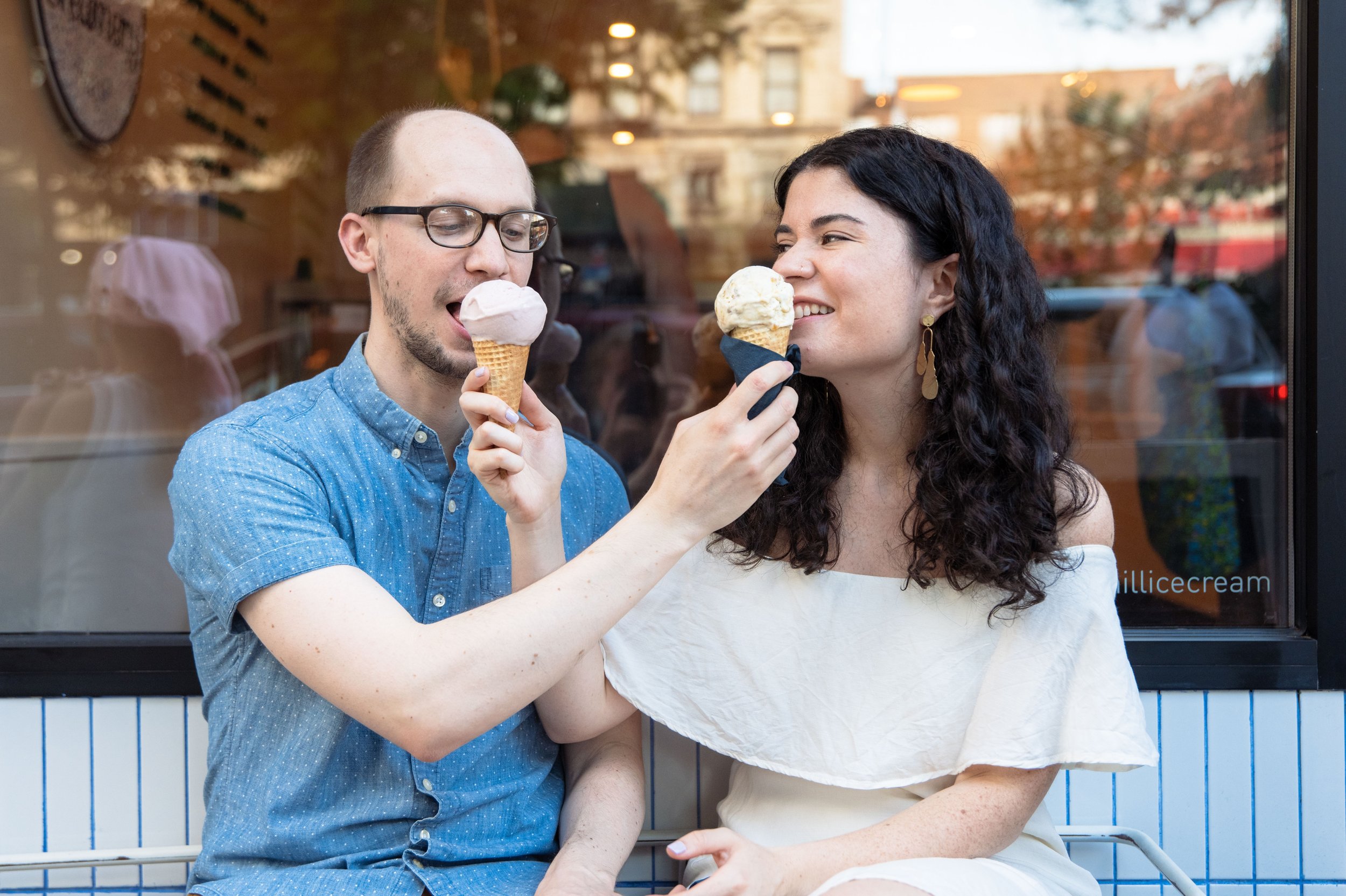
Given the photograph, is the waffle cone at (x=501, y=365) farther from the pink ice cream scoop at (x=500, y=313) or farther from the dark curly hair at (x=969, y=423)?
the dark curly hair at (x=969, y=423)

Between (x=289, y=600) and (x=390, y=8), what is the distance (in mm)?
3640

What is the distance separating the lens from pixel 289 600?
1.61 meters

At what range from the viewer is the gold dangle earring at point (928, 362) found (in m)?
2.02

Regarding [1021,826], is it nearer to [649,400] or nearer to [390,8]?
[649,400]

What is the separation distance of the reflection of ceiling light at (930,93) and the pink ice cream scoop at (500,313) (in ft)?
10.7

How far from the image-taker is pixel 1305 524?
8.33ft

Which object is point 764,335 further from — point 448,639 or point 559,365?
point 559,365

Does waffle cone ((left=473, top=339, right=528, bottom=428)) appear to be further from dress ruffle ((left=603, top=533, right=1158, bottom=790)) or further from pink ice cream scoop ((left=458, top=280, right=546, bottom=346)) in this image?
dress ruffle ((left=603, top=533, right=1158, bottom=790))

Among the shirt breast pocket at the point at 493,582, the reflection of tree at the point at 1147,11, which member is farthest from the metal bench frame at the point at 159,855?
the reflection of tree at the point at 1147,11

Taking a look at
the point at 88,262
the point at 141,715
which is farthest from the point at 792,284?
the point at 88,262

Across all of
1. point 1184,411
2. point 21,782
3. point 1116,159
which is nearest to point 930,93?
point 1116,159

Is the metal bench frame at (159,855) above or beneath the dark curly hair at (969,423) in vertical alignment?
beneath

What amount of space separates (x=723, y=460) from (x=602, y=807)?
782 mm

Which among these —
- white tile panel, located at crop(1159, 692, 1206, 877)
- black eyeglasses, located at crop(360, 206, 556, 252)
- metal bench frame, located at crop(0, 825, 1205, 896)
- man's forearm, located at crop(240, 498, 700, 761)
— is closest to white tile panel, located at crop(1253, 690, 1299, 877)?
white tile panel, located at crop(1159, 692, 1206, 877)
